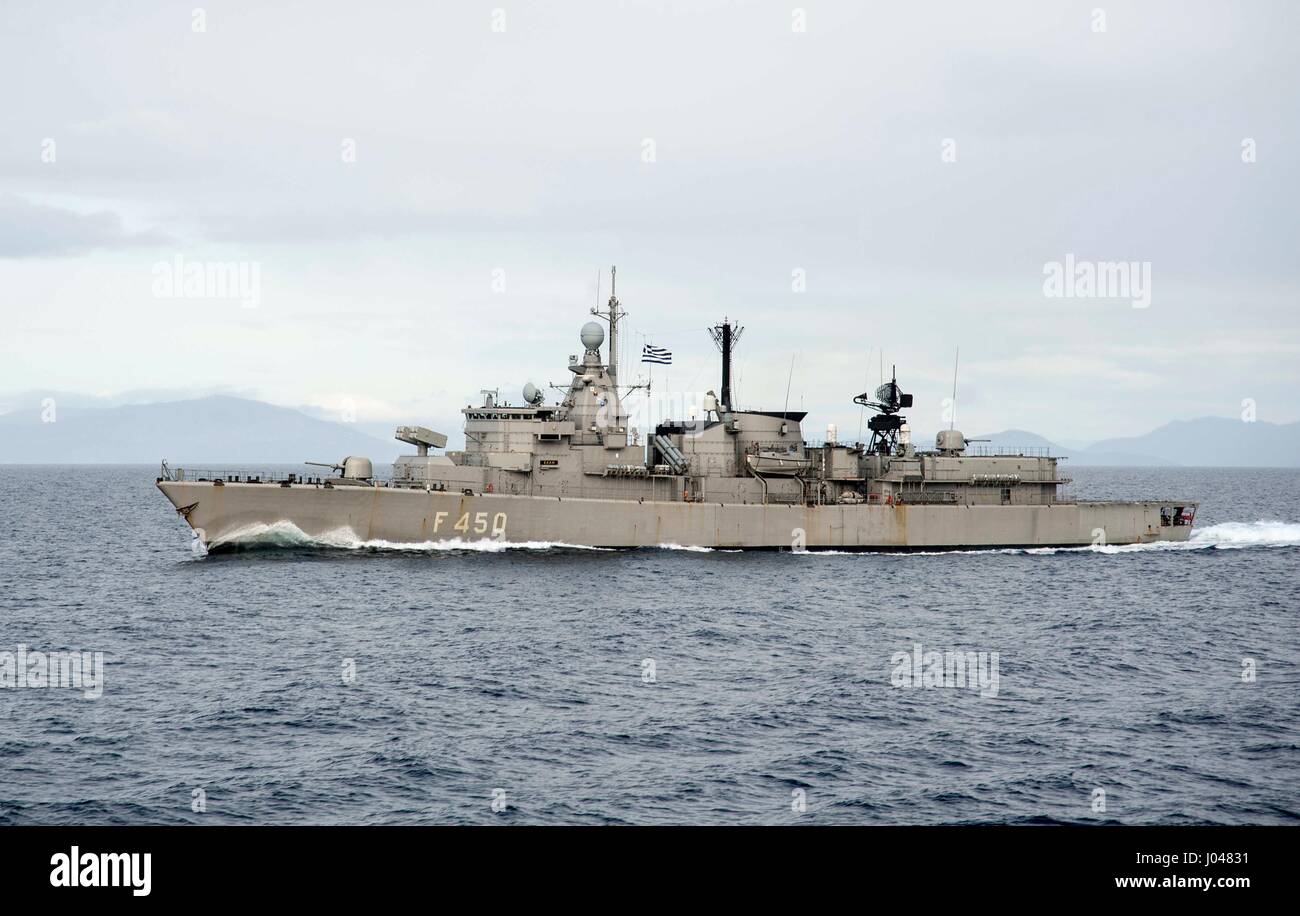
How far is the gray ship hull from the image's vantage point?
46812 mm

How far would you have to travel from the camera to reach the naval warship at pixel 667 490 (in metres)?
47.3

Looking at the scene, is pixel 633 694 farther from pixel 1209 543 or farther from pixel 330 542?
pixel 1209 543

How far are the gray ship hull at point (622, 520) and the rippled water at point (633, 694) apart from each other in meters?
1.17

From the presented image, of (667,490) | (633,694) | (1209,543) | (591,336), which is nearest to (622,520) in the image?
(667,490)

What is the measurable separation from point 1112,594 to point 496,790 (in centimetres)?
3072

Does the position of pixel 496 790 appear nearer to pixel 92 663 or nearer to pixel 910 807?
pixel 910 807

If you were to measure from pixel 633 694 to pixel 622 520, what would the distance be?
23.5m

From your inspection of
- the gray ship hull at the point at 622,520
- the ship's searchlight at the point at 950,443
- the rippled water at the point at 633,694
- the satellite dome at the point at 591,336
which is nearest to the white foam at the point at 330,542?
the gray ship hull at the point at 622,520

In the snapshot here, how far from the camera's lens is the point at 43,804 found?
18.5m

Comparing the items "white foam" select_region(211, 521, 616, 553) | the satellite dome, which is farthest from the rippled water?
the satellite dome

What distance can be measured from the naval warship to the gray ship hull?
0.06 m

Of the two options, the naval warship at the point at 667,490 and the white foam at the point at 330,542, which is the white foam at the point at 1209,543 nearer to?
the naval warship at the point at 667,490

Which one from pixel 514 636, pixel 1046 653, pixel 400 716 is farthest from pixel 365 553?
pixel 1046 653

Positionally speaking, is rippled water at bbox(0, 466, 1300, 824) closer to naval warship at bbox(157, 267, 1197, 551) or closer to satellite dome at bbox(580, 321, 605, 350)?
naval warship at bbox(157, 267, 1197, 551)
